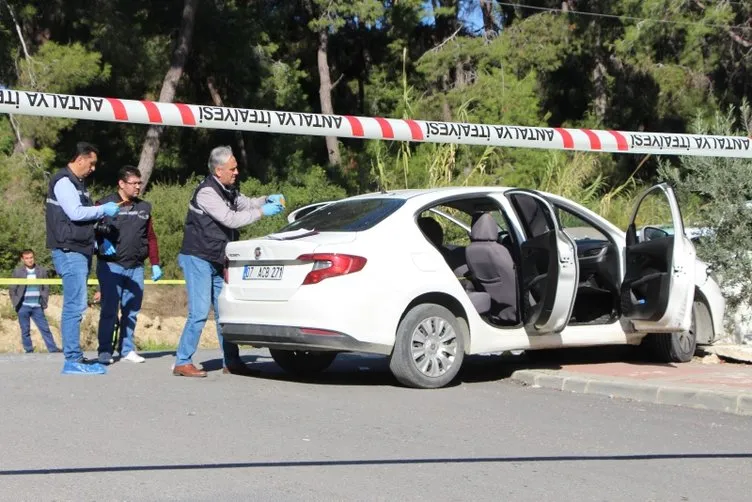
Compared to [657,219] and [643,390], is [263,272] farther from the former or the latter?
[657,219]

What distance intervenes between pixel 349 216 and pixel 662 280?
2616mm

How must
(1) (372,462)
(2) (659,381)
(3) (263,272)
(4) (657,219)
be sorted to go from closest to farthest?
(1) (372,462), (3) (263,272), (2) (659,381), (4) (657,219)

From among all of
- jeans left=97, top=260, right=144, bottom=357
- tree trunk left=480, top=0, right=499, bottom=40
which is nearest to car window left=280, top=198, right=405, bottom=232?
jeans left=97, top=260, right=144, bottom=357

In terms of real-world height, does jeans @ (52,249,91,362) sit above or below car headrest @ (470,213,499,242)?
below

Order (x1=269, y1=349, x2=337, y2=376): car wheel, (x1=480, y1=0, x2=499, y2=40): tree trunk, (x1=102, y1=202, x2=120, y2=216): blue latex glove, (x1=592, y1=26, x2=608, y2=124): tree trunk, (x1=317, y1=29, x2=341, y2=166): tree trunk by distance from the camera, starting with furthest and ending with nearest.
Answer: (x1=480, y1=0, x2=499, y2=40): tree trunk → (x1=592, y1=26, x2=608, y2=124): tree trunk → (x1=317, y1=29, x2=341, y2=166): tree trunk → (x1=269, y1=349, x2=337, y2=376): car wheel → (x1=102, y1=202, x2=120, y2=216): blue latex glove

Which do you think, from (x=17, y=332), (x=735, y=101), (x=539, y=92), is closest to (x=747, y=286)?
(x=17, y=332)

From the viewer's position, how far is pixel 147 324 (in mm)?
20859

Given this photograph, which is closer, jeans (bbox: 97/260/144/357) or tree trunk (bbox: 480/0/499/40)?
jeans (bbox: 97/260/144/357)

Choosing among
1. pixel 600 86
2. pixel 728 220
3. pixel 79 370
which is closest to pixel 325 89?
pixel 600 86

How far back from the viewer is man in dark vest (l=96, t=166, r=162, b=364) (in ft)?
36.8

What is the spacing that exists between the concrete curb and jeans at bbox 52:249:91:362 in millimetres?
3671

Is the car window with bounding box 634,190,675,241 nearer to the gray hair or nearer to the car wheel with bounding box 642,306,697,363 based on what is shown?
the car wheel with bounding box 642,306,697,363

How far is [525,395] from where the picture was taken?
9.33 metres

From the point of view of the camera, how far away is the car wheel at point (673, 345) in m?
11.0
